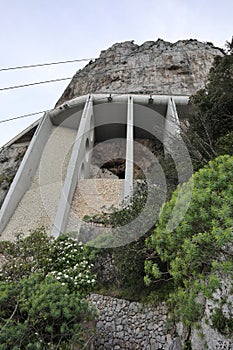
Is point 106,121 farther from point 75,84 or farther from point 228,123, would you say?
point 228,123

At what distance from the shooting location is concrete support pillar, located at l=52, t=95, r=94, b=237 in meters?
7.09

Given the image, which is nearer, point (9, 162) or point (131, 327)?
point (131, 327)

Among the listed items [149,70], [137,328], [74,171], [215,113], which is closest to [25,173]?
[74,171]

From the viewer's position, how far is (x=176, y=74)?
16.1 meters

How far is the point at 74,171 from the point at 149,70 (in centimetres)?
1120

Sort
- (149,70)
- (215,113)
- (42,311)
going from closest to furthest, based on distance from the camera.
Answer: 1. (42,311)
2. (215,113)
3. (149,70)

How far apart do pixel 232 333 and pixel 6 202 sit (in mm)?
7600

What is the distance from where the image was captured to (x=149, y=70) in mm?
16484

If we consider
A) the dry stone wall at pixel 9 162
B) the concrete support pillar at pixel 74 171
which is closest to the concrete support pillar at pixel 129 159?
the concrete support pillar at pixel 74 171

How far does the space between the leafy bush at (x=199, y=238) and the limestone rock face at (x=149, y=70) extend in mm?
12612

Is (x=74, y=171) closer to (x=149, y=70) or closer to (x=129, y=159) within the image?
(x=129, y=159)

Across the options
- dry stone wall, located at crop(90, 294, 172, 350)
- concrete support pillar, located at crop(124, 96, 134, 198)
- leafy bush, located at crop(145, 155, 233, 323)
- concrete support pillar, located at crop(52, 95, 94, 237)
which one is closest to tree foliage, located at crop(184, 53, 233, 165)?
concrete support pillar, located at crop(124, 96, 134, 198)

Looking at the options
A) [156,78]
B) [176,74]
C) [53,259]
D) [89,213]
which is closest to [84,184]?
[89,213]

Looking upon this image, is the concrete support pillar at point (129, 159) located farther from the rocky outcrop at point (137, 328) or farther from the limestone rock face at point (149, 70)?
the rocky outcrop at point (137, 328)
